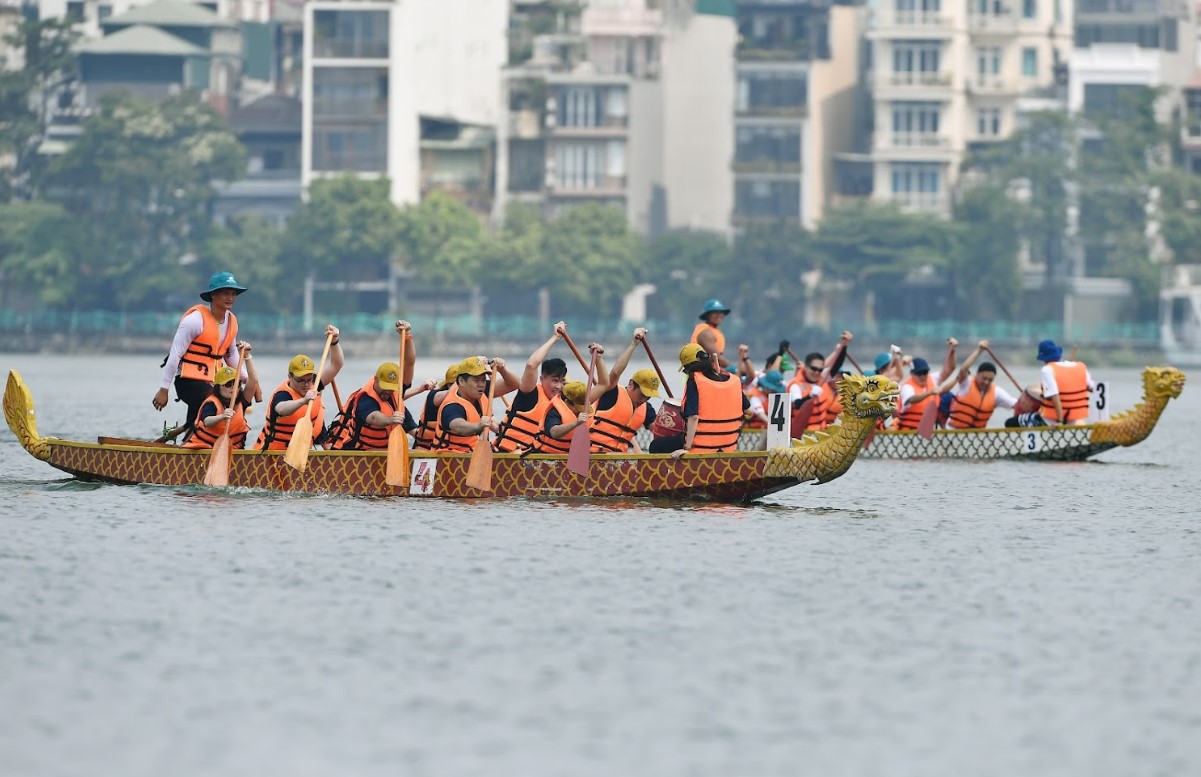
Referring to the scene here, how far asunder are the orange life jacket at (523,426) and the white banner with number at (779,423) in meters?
2.38

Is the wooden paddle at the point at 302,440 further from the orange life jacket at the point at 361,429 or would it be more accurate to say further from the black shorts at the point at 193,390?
the black shorts at the point at 193,390

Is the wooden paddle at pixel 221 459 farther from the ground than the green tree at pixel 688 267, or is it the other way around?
the green tree at pixel 688 267

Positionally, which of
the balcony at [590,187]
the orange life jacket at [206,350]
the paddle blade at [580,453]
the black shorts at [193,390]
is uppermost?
the balcony at [590,187]

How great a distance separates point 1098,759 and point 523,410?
1175 centimetres

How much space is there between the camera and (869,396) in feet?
76.9

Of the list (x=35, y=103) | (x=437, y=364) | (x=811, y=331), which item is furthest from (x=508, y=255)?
(x=35, y=103)

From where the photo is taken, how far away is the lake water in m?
14.8

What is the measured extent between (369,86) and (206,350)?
80.1 m

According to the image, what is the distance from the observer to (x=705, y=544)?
23859 mm

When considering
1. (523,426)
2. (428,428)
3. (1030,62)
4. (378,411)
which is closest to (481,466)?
(523,426)

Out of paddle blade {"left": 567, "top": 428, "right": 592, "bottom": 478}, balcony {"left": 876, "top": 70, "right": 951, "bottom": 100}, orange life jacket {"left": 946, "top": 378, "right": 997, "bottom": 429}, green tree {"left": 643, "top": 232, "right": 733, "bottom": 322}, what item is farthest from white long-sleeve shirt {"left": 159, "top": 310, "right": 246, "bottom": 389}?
balcony {"left": 876, "top": 70, "right": 951, "bottom": 100}

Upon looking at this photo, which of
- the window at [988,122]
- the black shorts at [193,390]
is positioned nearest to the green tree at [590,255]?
the window at [988,122]

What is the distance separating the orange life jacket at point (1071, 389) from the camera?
34.4 m

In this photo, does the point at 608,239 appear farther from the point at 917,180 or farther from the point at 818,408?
the point at 818,408
